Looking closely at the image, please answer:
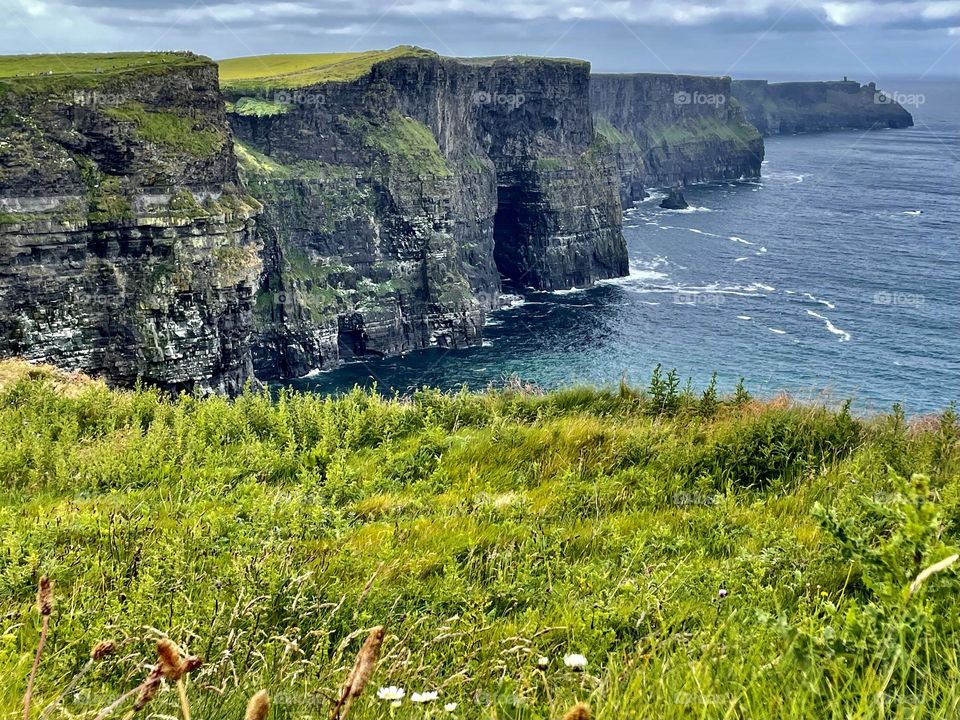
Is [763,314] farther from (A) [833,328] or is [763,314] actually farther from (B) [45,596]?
(B) [45,596]

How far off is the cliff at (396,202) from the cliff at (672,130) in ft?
209

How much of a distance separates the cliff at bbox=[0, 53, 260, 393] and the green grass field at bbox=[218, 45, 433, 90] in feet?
86.3

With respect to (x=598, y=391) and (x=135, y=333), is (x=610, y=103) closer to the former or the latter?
(x=135, y=333)

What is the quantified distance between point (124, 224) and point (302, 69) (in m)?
52.5

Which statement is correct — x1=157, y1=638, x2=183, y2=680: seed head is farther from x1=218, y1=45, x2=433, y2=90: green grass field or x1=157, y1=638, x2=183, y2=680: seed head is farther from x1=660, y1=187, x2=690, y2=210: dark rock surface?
x1=660, y1=187, x2=690, y2=210: dark rock surface

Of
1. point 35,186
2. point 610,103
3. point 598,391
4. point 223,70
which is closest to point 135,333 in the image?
point 35,186

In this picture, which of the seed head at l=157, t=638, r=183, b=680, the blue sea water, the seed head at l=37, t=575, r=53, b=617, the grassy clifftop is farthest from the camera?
the blue sea water

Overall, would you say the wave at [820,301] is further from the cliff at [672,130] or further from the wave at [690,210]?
the cliff at [672,130]

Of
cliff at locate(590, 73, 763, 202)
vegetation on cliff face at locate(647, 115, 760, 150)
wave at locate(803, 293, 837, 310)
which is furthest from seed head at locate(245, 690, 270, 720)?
vegetation on cliff face at locate(647, 115, 760, 150)

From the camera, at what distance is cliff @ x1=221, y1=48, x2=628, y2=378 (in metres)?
76.5

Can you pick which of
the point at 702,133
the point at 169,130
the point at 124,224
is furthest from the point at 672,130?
the point at 124,224

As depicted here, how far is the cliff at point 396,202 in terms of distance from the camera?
76.5 metres

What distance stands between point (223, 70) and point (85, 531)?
117m

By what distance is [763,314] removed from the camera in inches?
3199
